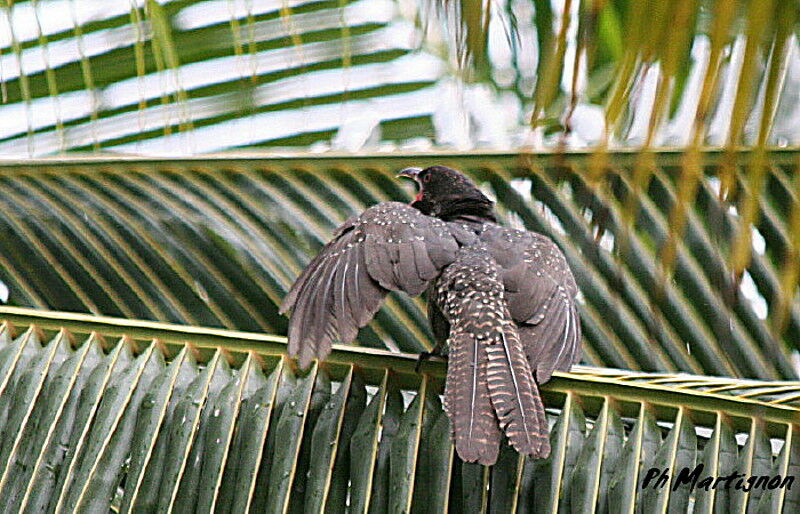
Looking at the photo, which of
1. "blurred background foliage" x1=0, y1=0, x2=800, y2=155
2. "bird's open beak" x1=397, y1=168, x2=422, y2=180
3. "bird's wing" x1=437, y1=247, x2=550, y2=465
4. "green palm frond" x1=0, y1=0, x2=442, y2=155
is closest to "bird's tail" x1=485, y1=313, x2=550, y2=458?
"bird's wing" x1=437, y1=247, x2=550, y2=465

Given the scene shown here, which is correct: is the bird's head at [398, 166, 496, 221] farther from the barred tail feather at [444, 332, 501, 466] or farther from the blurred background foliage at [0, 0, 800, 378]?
the barred tail feather at [444, 332, 501, 466]

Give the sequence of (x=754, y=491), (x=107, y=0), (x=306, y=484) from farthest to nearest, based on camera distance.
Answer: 1. (x=107, y=0)
2. (x=306, y=484)
3. (x=754, y=491)

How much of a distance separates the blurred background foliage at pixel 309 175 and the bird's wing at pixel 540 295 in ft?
0.44

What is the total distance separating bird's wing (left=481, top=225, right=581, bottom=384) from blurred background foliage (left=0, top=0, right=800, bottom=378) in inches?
5.3

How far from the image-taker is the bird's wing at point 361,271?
2580 millimetres

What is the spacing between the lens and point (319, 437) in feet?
7.72

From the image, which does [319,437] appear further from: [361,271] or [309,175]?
[309,175]

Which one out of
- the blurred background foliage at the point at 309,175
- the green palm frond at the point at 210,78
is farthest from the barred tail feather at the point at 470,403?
the green palm frond at the point at 210,78

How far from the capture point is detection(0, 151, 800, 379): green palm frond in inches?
120

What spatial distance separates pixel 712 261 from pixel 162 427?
1.70 meters

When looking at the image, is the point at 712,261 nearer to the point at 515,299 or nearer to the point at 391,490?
the point at 515,299

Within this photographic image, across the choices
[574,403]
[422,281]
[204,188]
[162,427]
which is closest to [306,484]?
[162,427]

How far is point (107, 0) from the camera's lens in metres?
3.64

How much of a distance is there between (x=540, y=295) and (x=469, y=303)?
0.73 ft
